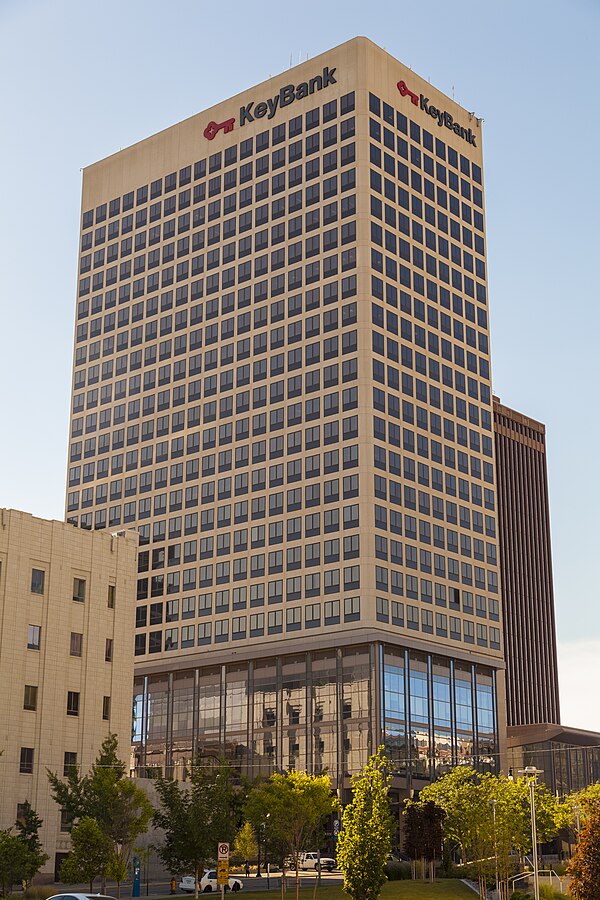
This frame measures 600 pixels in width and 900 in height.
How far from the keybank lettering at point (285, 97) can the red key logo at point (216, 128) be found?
1.82 metres

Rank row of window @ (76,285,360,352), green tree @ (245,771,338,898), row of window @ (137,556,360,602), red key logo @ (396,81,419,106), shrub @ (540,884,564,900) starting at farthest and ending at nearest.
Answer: red key logo @ (396,81,419,106), row of window @ (76,285,360,352), row of window @ (137,556,360,602), shrub @ (540,884,564,900), green tree @ (245,771,338,898)

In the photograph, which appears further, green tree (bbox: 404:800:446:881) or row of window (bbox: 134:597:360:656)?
row of window (bbox: 134:597:360:656)

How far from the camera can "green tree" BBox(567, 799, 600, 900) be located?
60.2 meters

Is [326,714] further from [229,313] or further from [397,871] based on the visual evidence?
[229,313]

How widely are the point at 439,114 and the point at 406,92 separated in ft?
25.4

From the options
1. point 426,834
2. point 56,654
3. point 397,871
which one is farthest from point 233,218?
point 397,871

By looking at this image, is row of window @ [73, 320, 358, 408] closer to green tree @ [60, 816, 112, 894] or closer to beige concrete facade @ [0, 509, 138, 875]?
beige concrete facade @ [0, 509, 138, 875]

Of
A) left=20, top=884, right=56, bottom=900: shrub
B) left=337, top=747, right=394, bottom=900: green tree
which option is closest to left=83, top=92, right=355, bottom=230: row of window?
left=337, top=747, right=394, bottom=900: green tree

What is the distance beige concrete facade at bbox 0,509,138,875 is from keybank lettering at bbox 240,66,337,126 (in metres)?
70.1

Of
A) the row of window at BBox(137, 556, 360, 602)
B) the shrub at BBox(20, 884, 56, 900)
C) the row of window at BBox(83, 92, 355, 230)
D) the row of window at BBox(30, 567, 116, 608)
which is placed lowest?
the shrub at BBox(20, 884, 56, 900)

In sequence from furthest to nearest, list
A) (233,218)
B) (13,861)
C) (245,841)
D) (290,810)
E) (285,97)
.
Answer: (233,218) < (285,97) < (245,841) < (290,810) < (13,861)

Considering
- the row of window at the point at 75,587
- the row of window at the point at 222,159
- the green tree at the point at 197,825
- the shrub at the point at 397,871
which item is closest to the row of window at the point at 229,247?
the row of window at the point at 222,159

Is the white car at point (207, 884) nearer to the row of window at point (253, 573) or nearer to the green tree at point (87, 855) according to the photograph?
the green tree at point (87, 855)

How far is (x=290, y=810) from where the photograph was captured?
76.3 meters
